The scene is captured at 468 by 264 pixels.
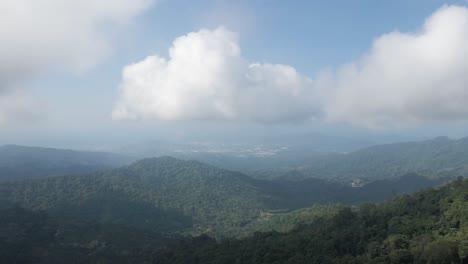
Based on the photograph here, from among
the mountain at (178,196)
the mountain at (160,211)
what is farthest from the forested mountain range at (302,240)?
the mountain at (178,196)

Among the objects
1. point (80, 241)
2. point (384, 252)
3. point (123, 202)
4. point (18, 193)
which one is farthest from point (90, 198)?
point (384, 252)

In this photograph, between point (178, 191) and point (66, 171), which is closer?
point (178, 191)

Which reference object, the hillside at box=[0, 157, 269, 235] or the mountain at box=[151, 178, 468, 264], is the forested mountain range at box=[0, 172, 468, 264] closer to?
the mountain at box=[151, 178, 468, 264]

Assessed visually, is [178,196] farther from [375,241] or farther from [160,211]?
[375,241]

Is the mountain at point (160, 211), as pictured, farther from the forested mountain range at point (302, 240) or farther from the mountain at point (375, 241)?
the mountain at point (375, 241)

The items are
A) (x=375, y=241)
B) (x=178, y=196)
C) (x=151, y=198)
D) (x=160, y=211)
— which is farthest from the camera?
(x=178, y=196)

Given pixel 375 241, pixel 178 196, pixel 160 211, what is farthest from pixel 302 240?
pixel 178 196

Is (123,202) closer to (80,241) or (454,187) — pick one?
(80,241)

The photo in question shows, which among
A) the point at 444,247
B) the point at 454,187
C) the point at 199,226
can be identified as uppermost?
the point at 454,187
